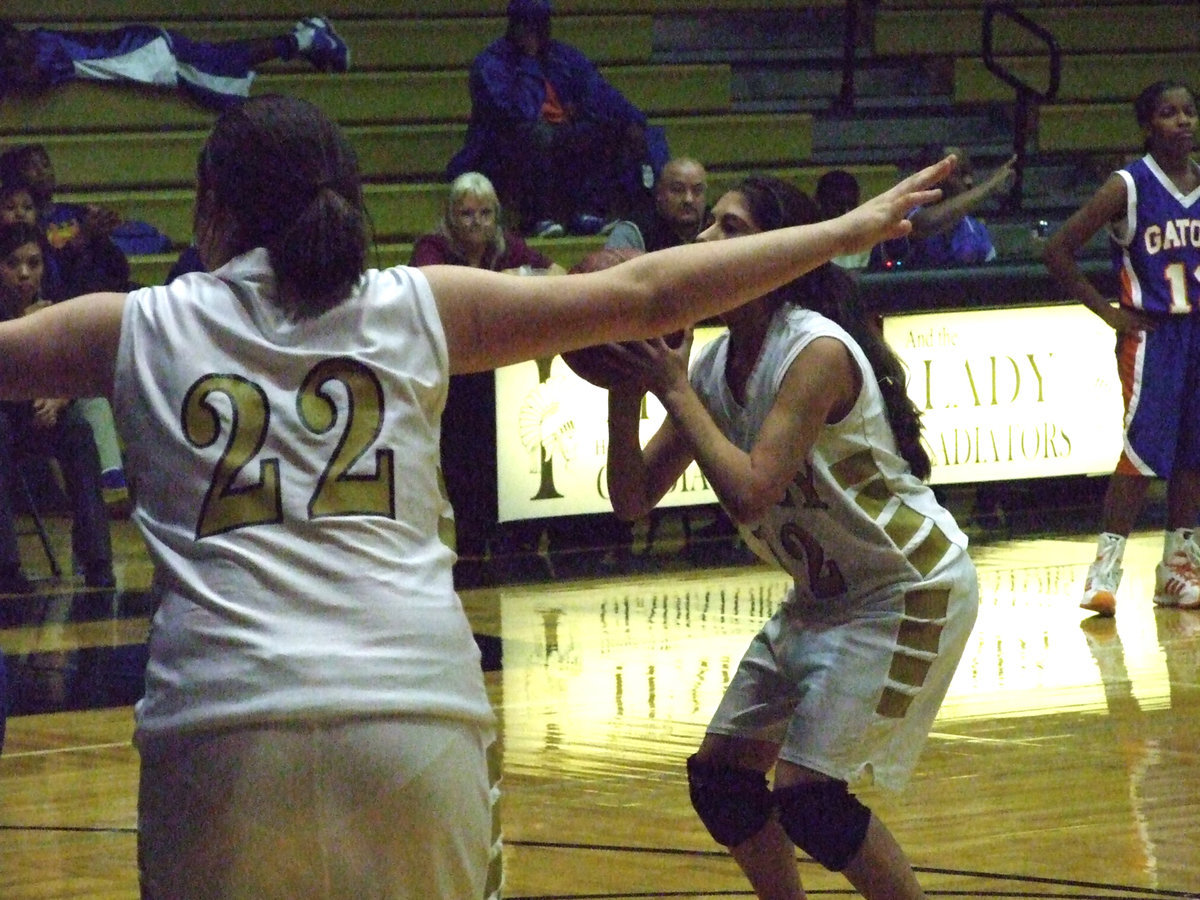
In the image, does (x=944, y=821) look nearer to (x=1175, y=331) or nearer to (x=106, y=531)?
(x=1175, y=331)

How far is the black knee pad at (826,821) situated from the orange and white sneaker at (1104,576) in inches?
177

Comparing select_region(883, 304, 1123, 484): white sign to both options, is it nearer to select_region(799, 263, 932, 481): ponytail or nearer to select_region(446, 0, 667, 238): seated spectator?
select_region(446, 0, 667, 238): seated spectator

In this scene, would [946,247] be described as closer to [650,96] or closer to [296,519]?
[650,96]

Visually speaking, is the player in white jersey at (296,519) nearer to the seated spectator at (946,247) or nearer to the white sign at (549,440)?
the white sign at (549,440)

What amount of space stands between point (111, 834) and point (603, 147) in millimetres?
7292

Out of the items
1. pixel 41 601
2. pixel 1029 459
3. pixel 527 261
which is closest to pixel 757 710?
pixel 41 601

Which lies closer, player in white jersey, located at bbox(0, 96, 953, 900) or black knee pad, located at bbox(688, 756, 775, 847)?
player in white jersey, located at bbox(0, 96, 953, 900)

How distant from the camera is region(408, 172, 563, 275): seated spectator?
934cm

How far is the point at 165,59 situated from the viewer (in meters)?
11.8

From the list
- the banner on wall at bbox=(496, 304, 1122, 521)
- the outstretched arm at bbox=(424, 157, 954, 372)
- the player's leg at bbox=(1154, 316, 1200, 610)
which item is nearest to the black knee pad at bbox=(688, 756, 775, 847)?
the outstretched arm at bbox=(424, 157, 954, 372)

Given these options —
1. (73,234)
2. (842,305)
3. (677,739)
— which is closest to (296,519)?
(842,305)

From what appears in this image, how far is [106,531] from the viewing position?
29.0 ft

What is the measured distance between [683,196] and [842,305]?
585cm

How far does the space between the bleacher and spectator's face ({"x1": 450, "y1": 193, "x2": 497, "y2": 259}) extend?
1961 mm
